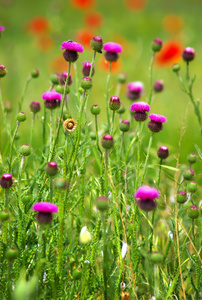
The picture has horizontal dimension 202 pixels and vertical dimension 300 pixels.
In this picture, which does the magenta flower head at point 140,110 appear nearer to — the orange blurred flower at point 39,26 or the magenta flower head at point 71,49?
the magenta flower head at point 71,49

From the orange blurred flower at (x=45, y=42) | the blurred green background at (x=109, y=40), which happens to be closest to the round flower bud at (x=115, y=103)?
the blurred green background at (x=109, y=40)

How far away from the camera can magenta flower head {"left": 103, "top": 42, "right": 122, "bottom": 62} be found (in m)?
1.16

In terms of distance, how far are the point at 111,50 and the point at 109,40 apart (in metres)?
2.54

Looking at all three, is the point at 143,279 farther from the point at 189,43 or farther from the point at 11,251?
the point at 189,43

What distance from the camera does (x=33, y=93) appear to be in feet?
9.63

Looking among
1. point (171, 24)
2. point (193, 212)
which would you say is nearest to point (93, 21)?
point (171, 24)

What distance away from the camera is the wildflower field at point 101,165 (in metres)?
0.87

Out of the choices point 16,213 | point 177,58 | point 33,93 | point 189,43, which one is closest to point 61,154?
point 16,213

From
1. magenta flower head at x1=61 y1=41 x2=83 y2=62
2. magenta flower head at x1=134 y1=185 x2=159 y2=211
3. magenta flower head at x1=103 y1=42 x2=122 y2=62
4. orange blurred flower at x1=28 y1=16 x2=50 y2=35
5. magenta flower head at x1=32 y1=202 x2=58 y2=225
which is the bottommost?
magenta flower head at x1=32 y1=202 x2=58 y2=225

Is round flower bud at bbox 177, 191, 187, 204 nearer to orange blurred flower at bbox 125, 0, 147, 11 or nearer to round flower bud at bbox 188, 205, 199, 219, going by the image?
round flower bud at bbox 188, 205, 199, 219

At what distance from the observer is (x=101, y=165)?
38.9 inches

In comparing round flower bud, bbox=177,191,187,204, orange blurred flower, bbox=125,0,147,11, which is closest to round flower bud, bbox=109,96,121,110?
round flower bud, bbox=177,191,187,204

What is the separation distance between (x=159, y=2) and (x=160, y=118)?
14.7 feet

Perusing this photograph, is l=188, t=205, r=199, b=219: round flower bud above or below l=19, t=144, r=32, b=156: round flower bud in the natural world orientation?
below
